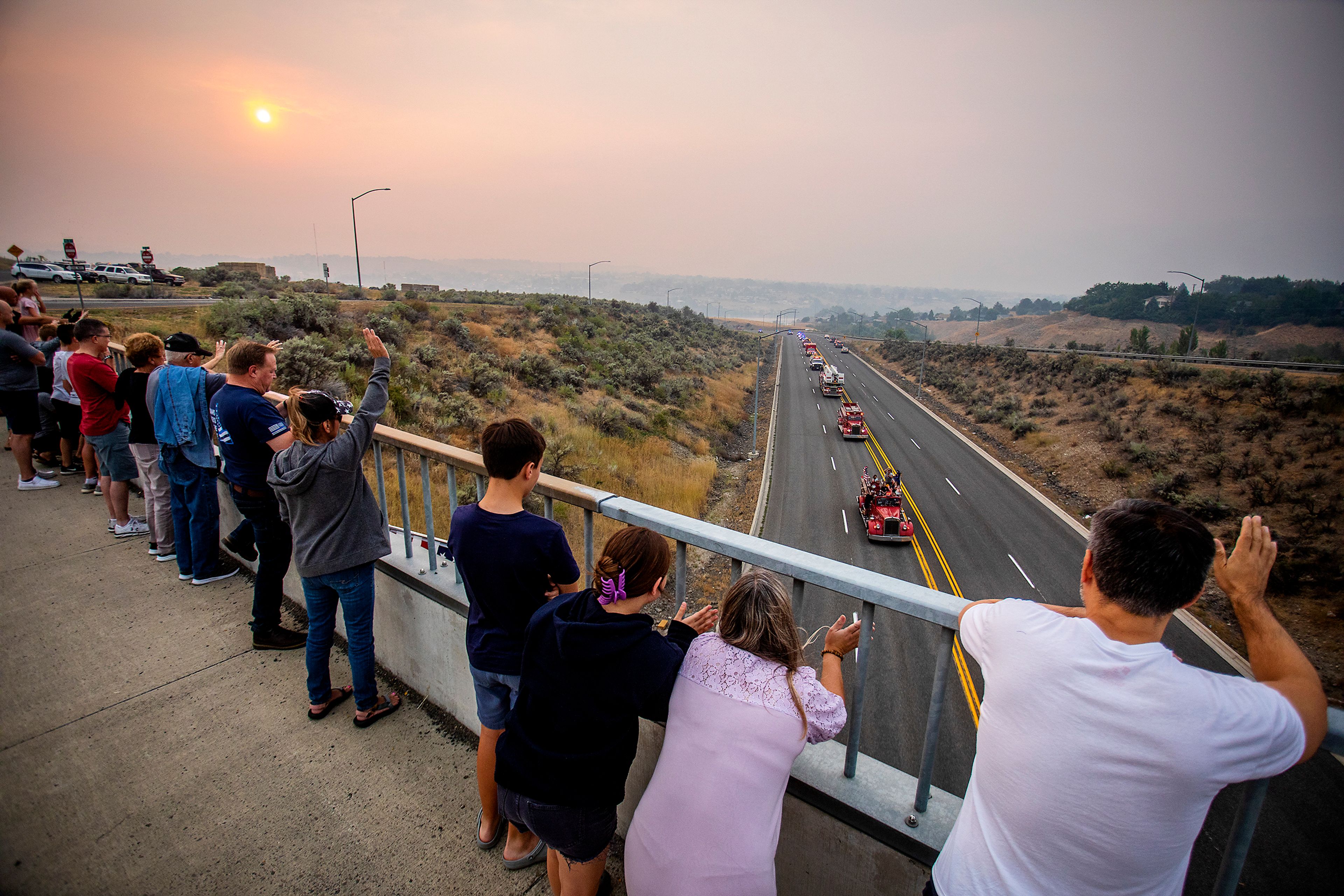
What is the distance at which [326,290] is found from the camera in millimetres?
37844

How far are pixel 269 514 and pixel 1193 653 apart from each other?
693 inches

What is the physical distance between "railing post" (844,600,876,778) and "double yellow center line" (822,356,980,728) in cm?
25

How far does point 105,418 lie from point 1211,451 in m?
38.0

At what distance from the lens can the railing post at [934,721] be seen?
6.50 ft

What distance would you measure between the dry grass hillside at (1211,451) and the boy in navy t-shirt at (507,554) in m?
16.6

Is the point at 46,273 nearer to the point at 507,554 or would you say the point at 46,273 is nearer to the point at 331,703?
the point at 331,703

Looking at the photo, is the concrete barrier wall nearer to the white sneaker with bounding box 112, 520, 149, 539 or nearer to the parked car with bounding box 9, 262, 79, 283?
the white sneaker with bounding box 112, 520, 149, 539

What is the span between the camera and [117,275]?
4050 cm

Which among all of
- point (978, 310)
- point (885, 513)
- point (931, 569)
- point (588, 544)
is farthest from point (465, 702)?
point (978, 310)

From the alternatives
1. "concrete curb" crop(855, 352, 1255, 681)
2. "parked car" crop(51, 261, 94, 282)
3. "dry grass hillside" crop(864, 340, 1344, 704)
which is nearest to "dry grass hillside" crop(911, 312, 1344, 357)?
"dry grass hillside" crop(864, 340, 1344, 704)

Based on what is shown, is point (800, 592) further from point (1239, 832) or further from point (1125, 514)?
point (1239, 832)

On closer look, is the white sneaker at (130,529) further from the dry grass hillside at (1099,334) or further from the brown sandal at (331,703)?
the dry grass hillside at (1099,334)

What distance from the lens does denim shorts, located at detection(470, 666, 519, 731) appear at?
8.97 ft

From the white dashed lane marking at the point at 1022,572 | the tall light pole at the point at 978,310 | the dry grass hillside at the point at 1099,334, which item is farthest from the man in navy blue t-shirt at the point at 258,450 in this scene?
the dry grass hillside at the point at 1099,334
